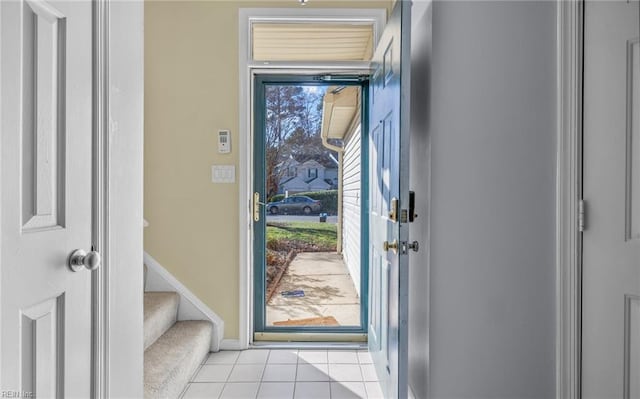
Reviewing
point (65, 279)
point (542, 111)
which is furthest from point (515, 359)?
point (65, 279)

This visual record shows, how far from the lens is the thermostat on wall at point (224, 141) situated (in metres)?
2.93

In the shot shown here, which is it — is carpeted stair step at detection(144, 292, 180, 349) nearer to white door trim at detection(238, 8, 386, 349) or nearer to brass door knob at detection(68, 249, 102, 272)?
white door trim at detection(238, 8, 386, 349)

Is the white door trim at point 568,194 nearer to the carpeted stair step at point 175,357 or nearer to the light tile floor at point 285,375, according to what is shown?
the light tile floor at point 285,375

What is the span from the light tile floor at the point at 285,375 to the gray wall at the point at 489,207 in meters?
0.80

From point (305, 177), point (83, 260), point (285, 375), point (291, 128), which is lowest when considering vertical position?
point (285, 375)

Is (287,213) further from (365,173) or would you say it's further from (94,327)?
(94,327)

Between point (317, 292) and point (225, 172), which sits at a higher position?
point (225, 172)

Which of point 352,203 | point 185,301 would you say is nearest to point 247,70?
point 352,203

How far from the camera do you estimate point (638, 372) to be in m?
1.34

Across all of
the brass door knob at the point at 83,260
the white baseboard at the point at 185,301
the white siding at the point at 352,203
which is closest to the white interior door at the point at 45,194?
the brass door knob at the point at 83,260

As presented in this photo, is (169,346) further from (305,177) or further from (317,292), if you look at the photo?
(305,177)

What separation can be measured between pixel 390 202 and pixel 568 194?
0.76 meters

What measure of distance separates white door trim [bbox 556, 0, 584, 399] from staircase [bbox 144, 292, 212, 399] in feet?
5.95

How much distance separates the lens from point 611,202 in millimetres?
1428
